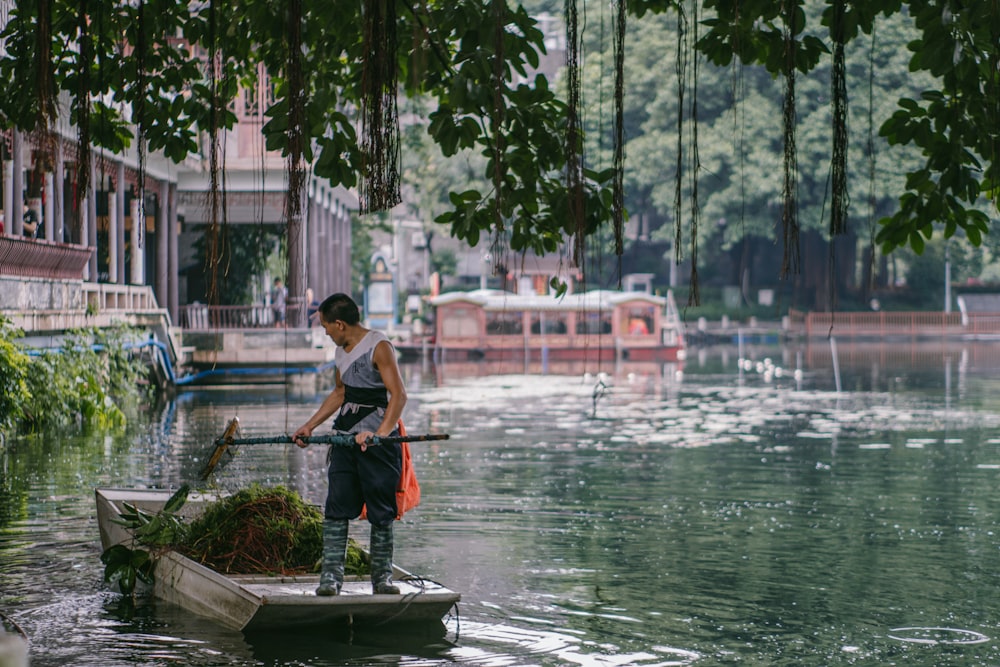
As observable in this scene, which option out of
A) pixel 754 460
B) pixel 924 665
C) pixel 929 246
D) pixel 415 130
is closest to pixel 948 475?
pixel 754 460

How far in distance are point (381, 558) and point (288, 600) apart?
58 centimetres

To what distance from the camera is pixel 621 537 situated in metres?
11.8

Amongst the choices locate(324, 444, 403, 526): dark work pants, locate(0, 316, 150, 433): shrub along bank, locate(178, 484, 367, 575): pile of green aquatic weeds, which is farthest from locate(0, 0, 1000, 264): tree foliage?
locate(0, 316, 150, 433): shrub along bank

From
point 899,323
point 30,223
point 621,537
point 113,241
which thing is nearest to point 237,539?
point 621,537

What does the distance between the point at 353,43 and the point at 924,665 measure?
4.54m

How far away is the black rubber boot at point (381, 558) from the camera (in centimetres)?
788

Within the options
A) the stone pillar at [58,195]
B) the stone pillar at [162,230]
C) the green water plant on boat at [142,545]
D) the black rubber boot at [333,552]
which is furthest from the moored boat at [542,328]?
the black rubber boot at [333,552]

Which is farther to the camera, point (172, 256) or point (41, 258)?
point (172, 256)

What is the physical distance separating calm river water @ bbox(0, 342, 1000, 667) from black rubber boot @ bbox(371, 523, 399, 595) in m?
0.30

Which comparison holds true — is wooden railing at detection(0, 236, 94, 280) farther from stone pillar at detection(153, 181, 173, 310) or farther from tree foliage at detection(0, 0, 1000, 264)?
stone pillar at detection(153, 181, 173, 310)

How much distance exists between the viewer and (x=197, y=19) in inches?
345

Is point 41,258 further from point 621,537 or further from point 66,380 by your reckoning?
point 621,537

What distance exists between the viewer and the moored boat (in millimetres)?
51719

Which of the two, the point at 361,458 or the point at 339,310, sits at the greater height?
the point at 339,310
